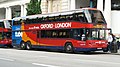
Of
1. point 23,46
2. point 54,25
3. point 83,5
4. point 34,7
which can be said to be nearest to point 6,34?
point 23,46

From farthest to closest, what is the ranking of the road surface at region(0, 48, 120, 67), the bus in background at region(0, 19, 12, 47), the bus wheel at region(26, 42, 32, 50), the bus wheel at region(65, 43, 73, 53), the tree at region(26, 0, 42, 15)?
1. the tree at region(26, 0, 42, 15)
2. the bus in background at region(0, 19, 12, 47)
3. the bus wheel at region(26, 42, 32, 50)
4. the bus wheel at region(65, 43, 73, 53)
5. the road surface at region(0, 48, 120, 67)

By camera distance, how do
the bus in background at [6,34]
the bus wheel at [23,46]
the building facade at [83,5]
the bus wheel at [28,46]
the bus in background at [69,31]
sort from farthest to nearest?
the building facade at [83,5] → the bus in background at [6,34] → the bus wheel at [23,46] → the bus wheel at [28,46] → the bus in background at [69,31]

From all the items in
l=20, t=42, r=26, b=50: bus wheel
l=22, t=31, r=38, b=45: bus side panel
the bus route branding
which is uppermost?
the bus route branding

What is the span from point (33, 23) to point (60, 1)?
56.5 feet

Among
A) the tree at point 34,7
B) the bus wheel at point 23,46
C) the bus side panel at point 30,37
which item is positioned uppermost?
the tree at point 34,7

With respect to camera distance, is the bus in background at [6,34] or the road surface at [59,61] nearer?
the road surface at [59,61]

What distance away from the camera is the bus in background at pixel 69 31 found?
25.9 metres

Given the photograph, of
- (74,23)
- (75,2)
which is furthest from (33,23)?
(75,2)

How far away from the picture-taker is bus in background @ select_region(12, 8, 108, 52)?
25.9 m

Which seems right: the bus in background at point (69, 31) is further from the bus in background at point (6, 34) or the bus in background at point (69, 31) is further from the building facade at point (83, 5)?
the building facade at point (83, 5)

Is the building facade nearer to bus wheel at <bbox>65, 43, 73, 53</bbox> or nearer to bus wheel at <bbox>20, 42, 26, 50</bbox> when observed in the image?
bus wheel at <bbox>20, 42, 26, 50</bbox>

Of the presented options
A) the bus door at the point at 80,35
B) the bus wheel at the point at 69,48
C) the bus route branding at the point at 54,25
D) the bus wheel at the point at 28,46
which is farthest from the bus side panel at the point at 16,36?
the bus door at the point at 80,35

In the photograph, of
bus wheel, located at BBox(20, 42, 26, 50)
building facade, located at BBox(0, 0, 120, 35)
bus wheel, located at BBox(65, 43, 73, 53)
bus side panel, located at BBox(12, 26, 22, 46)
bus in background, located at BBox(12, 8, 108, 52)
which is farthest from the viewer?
building facade, located at BBox(0, 0, 120, 35)

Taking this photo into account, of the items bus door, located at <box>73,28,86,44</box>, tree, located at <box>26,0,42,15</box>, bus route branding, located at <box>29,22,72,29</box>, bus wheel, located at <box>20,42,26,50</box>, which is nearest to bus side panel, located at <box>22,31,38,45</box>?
bus wheel, located at <box>20,42,26,50</box>
